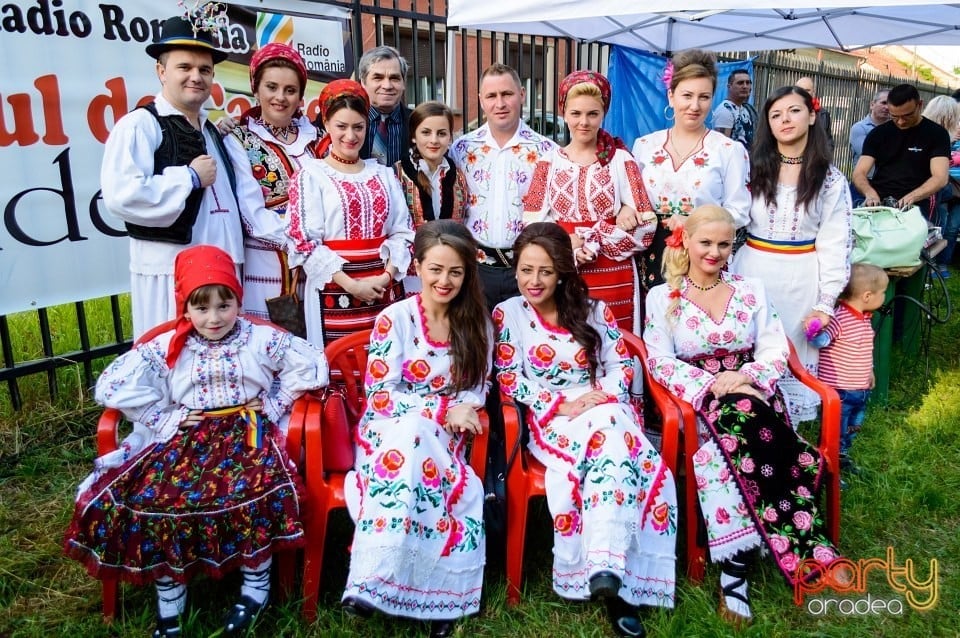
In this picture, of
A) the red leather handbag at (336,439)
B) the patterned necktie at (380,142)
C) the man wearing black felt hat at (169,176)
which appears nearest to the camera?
the red leather handbag at (336,439)

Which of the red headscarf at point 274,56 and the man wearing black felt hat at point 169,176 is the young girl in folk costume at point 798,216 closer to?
the red headscarf at point 274,56

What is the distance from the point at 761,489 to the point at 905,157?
428 centimetres

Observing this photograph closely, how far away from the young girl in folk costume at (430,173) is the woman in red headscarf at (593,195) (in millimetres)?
345

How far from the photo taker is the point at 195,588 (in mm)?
2686

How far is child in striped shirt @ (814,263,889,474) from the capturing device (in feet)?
11.7

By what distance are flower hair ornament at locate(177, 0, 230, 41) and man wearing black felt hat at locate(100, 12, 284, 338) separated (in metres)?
0.36

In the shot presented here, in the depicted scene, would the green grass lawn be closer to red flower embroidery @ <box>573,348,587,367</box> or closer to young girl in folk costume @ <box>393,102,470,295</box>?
red flower embroidery @ <box>573,348,587,367</box>

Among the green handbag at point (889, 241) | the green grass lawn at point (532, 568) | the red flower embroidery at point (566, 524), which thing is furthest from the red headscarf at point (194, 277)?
the green handbag at point (889, 241)

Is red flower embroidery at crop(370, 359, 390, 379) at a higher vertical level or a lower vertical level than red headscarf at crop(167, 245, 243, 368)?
lower

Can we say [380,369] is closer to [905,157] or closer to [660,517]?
[660,517]

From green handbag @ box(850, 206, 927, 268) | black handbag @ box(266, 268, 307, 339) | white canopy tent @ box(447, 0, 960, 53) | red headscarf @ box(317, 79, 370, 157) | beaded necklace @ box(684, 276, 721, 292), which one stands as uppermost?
white canopy tent @ box(447, 0, 960, 53)

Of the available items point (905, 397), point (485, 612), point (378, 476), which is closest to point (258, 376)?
point (378, 476)

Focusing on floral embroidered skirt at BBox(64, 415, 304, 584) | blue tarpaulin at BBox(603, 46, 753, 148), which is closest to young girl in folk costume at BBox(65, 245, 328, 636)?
floral embroidered skirt at BBox(64, 415, 304, 584)

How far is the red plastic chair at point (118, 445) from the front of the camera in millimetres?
2516
